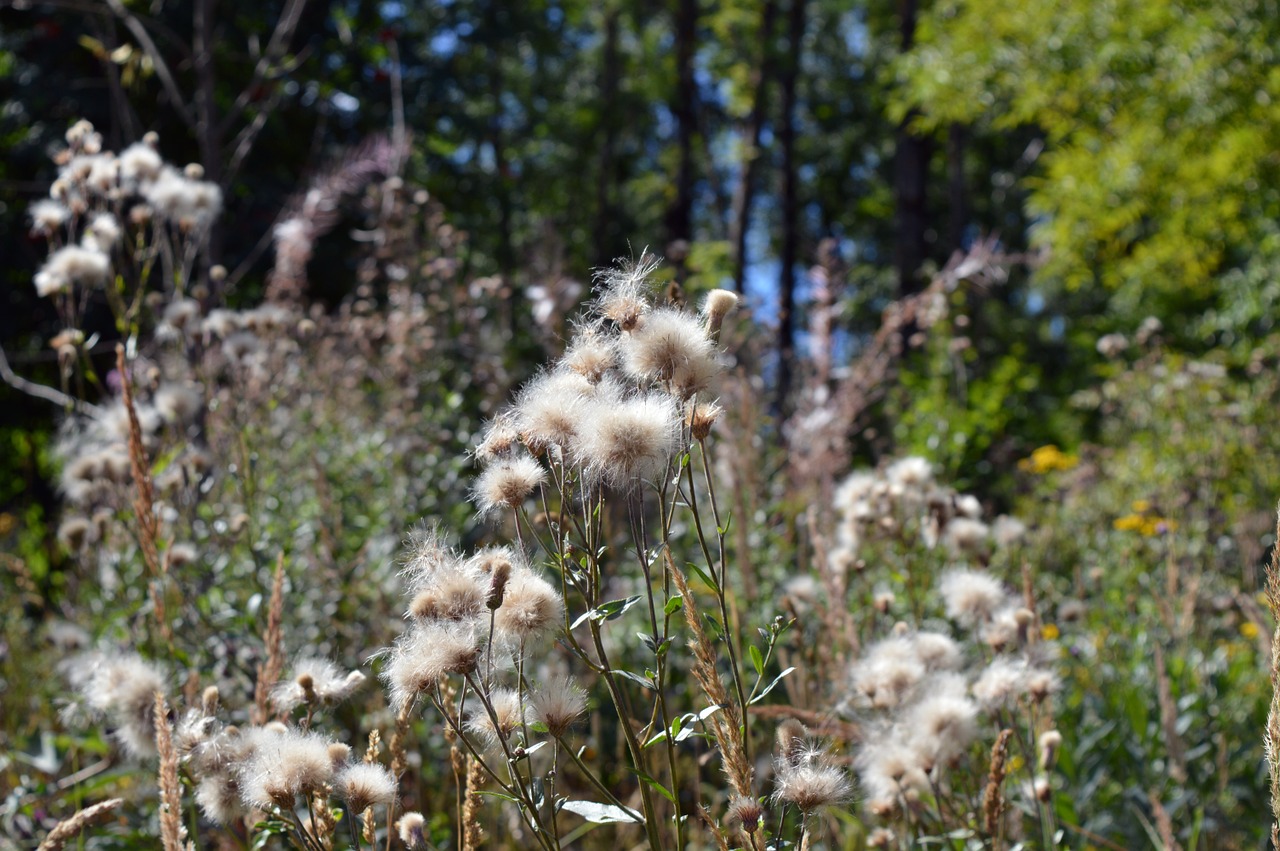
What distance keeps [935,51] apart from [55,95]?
971 cm

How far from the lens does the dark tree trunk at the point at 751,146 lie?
13406 mm

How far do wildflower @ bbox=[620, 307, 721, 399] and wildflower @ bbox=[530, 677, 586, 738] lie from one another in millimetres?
434

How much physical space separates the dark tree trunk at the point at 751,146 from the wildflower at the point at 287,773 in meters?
11.8

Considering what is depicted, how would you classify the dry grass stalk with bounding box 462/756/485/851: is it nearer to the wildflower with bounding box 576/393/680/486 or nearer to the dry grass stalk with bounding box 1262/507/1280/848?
the wildflower with bounding box 576/393/680/486

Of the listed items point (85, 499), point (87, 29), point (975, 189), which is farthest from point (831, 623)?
point (975, 189)

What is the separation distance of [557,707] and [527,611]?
13 centimetres

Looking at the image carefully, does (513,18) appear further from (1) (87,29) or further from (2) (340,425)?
(2) (340,425)

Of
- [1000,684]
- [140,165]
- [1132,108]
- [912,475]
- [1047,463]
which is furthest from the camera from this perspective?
[1132,108]

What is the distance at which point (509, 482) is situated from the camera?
1.42 metres

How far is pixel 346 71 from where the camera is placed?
32.3ft

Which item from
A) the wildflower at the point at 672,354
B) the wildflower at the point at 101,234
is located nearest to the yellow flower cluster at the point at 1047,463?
the wildflower at the point at 101,234

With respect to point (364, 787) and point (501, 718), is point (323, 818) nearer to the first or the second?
point (364, 787)

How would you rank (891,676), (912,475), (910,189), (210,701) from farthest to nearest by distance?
1. (910,189)
2. (912,475)
3. (891,676)
4. (210,701)

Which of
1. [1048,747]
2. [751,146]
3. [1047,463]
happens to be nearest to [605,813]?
[1048,747]
